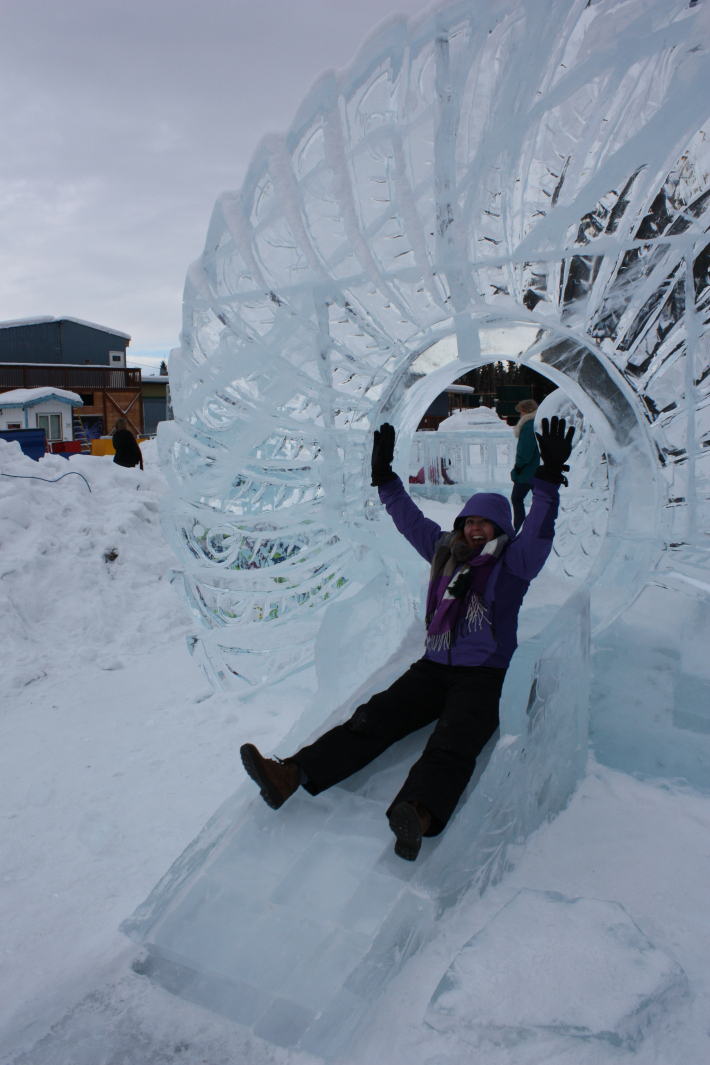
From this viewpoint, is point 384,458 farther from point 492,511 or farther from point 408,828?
point 408,828

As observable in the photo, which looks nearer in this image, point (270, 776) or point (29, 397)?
point (270, 776)

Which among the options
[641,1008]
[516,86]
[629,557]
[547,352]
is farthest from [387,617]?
[516,86]

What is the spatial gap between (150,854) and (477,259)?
97.1 inches

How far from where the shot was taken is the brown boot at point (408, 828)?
1.80m

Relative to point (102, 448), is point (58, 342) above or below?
above

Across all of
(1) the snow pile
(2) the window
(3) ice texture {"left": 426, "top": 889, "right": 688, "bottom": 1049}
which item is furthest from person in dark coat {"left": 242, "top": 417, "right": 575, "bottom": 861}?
(2) the window

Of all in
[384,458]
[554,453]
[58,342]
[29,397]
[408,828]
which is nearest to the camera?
[408,828]

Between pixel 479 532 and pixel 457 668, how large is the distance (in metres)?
0.52

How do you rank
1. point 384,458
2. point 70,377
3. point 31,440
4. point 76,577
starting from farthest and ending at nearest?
point 70,377 < point 31,440 < point 76,577 < point 384,458

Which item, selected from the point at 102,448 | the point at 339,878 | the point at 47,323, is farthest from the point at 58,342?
the point at 339,878

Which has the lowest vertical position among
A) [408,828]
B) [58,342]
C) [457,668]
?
[408,828]

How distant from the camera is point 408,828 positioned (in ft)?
5.93

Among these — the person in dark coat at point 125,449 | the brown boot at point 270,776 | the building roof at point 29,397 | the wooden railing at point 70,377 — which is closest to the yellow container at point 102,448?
the building roof at point 29,397

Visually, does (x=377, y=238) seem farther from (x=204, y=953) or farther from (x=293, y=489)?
(x=204, y=953)
